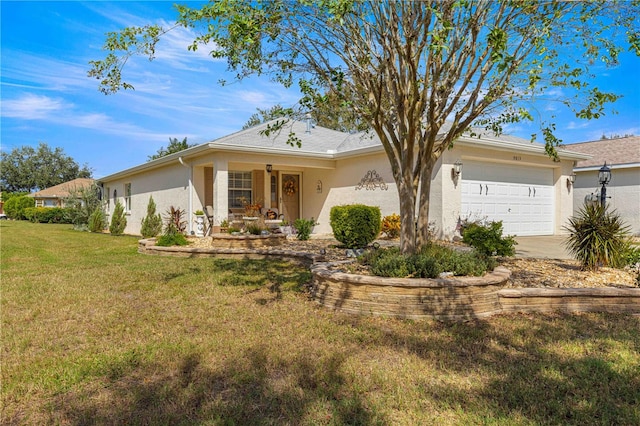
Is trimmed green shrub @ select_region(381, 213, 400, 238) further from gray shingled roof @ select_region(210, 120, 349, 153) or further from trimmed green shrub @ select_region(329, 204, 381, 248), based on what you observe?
gray shingled roof @ select_region(210, 120, 349, 153)

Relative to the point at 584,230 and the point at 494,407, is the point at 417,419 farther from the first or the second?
the point at 584,230

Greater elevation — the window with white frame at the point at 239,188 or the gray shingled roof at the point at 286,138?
the gray shingled roof at the point at 286,138

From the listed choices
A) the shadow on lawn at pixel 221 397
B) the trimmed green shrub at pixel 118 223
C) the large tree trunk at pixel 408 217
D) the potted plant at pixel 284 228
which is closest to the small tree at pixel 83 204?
the trimmed green shrub at pixel 118 223

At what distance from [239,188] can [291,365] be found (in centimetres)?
1203

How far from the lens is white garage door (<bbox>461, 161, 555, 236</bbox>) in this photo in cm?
1187

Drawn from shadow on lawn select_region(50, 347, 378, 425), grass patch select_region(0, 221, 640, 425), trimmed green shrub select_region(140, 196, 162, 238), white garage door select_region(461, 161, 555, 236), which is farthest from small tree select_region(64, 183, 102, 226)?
shadow on lawn select_region(50, 347, 378, 425)

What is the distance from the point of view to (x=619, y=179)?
14.9 meters

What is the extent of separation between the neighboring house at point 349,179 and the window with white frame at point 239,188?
0.04 metres

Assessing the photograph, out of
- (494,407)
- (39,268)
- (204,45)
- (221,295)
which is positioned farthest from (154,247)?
(494,407)

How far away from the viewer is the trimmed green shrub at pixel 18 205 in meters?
36.8

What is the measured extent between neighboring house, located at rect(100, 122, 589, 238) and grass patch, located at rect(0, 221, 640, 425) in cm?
714

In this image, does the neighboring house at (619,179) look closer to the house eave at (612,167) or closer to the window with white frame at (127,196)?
the house eave at (612,167)

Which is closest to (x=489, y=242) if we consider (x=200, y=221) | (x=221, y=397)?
(x=221, y=397)

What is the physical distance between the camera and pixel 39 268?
298 inches
